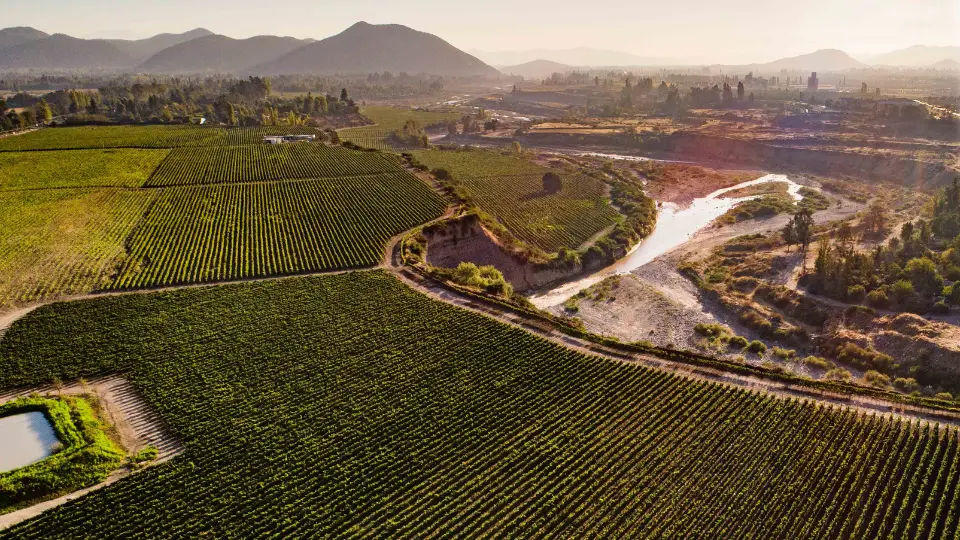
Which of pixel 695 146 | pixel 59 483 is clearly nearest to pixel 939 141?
pixel 695 146

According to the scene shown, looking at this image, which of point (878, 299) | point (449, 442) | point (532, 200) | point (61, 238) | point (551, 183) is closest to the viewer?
point (449, 442)

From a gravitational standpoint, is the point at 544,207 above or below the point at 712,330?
above

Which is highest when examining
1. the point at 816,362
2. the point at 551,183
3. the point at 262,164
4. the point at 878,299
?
the point at 262,164

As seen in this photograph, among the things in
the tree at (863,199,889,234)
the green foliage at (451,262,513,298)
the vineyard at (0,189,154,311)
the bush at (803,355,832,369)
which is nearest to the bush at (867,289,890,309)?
the bush at (803,355,832,369)

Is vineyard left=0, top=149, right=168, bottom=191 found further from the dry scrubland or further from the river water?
the river water

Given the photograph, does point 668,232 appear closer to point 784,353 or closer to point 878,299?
point 878,299

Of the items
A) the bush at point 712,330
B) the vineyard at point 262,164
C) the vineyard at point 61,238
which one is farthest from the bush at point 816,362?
the vineyard at point 262,164

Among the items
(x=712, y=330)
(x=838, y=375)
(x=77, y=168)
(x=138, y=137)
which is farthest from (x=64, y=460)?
(x=138, y=137)
